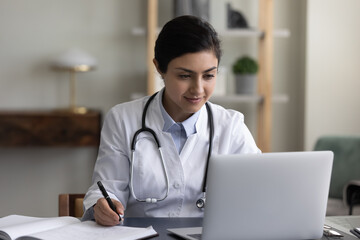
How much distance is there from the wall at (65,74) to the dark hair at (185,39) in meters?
2.11

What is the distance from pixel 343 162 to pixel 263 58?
989mm

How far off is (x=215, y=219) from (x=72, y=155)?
2.76m

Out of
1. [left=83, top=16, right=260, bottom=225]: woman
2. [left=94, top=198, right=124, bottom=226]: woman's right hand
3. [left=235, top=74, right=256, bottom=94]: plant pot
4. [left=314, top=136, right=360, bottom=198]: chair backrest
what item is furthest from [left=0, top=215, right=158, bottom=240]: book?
[left=235, top=74, right=256, bottom=94]: plant pot

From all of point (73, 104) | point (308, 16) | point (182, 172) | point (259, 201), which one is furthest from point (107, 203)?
point (308, 16)

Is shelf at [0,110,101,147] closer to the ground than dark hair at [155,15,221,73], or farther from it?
closer to the ground

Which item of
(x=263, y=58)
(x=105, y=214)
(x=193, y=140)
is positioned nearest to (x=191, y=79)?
(x=193, y=140)

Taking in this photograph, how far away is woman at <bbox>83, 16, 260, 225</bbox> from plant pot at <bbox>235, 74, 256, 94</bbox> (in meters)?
1.87

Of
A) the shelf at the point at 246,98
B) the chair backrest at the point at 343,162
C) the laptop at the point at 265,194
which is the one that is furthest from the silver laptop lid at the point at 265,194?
the shelf at the point at 246,98

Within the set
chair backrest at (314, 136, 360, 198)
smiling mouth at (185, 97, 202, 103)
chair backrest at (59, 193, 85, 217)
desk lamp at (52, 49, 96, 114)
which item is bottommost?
chair backrest at (314, 136, 360, 198)

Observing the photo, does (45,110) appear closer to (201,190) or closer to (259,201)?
(201,190)

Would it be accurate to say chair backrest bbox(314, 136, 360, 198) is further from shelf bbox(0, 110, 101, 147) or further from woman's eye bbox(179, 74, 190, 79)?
woman's eye bbox(179, 74, 190, 79)

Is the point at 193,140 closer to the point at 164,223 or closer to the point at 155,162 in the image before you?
the point at 155,162

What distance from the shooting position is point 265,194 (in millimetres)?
1238

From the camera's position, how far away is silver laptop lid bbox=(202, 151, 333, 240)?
121 cm
